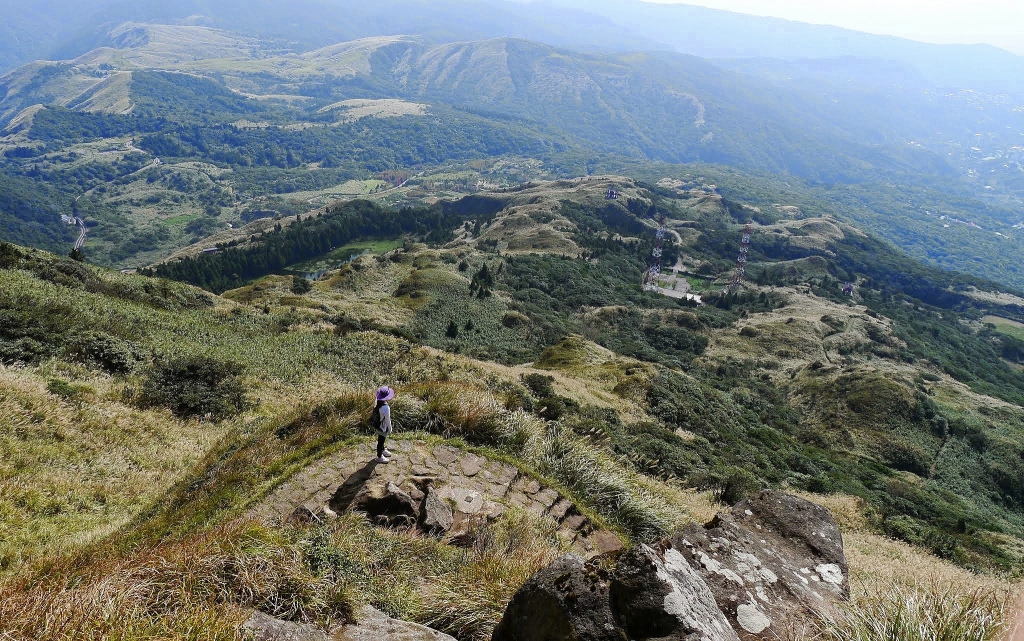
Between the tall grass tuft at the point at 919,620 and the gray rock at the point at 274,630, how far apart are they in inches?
167

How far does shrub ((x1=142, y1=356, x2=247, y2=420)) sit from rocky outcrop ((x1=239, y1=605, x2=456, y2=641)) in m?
15.0

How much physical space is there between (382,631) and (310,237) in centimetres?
14517

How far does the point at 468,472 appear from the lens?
9492mm

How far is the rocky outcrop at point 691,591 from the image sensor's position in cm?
408

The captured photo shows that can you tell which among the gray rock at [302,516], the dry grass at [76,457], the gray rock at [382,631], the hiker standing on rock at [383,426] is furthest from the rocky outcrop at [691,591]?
the dry grass at [76,457]

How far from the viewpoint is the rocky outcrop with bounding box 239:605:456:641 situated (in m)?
3.90

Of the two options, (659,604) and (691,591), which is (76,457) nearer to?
(659,604)

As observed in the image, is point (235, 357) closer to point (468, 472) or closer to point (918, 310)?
point (468, 472)

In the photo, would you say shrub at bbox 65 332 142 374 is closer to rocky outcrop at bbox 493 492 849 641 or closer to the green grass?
rocky outcrop at bbox 493 492 849 641

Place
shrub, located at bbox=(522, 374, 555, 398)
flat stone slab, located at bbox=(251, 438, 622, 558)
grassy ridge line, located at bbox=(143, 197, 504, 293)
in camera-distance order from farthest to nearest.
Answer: grassy ridge line, located at bbox=(143, 197, 504, 293) < shrub, located at bbox=(522, 374, 555, 398) < flat stone slab, located at bbox=(251, 438, 622, 558)

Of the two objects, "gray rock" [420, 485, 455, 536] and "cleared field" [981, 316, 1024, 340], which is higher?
"gray rock" [420, 485, 455, 536]

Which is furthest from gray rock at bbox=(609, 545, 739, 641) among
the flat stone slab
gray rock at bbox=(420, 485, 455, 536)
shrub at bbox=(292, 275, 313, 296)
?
shrub at bbox=(292, 275, 313, 296)

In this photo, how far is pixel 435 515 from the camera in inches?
296

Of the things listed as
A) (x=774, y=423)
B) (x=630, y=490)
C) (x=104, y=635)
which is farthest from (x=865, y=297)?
(x=104, y=635)
